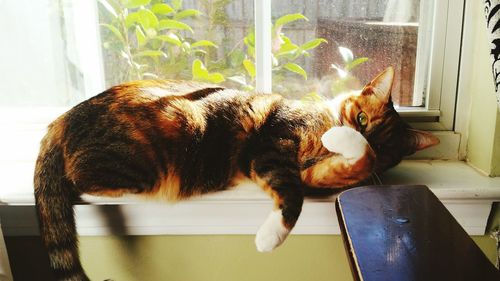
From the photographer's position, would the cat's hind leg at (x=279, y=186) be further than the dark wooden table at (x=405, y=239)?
Yes

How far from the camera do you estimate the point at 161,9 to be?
0.89 m

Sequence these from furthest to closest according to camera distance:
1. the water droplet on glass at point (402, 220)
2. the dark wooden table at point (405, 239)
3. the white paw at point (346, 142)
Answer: the white paw at point (346, 142), the water droplet on glass at point (402, 220), the dark wooden table at point (405, 239)

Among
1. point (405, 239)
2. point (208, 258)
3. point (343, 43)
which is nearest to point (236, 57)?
point (343, 43)

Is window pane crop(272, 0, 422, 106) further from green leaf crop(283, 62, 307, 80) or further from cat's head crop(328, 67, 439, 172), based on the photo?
cat's head crop(328, 67, 439, 172)

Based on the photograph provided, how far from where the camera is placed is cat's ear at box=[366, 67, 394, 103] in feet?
2.56

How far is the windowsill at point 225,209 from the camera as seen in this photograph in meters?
0.80

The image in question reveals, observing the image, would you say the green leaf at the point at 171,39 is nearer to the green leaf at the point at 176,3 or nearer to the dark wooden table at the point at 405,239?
the green leaf at the point at 176,3

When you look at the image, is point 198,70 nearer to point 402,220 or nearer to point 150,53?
point 150,53

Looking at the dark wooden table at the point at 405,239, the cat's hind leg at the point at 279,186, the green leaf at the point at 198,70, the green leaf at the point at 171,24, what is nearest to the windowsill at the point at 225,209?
the cat's hind leg at the point at 279,186

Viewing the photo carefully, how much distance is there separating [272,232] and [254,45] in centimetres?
40

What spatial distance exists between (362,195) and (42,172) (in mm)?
583

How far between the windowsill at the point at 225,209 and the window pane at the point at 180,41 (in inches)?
10.9

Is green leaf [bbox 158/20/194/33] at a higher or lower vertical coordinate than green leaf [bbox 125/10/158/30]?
lower

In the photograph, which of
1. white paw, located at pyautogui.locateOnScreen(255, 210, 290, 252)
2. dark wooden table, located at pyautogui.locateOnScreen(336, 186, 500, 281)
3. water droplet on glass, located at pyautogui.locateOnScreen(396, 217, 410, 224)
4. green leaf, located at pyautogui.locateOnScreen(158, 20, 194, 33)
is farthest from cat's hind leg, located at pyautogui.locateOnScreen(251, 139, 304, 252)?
green leaf, located at pyautogui.locateOnScreen(158, 20, 194, 33)
